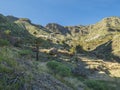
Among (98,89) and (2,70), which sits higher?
(2,70)

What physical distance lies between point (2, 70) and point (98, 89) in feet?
38.8

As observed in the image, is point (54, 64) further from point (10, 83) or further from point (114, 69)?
point (114, 69)

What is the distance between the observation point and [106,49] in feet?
596

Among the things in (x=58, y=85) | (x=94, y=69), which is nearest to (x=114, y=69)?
(x=94, y=69)

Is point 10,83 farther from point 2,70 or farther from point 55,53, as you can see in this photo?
point 55,53

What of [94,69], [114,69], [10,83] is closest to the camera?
[10,83]

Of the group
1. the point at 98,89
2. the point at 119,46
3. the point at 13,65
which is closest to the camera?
the point at 13,65

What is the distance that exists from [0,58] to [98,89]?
10980 mm

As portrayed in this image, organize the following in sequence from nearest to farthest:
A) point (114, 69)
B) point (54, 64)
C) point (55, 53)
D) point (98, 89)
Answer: point (98, 89) < point (54, 64) < point (114, 69) < point (55, 53)

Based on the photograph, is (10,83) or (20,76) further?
(20,76)

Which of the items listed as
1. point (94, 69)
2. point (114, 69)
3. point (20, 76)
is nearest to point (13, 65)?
point (20, 76)

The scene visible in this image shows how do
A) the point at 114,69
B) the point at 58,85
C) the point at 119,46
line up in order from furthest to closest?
the point at 119,46
the point at 114,69
the point at 58,85

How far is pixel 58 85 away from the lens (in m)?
12.3

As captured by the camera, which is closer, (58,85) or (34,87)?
(34,87)
